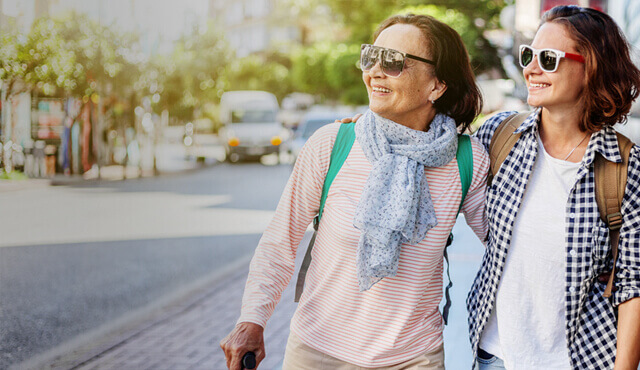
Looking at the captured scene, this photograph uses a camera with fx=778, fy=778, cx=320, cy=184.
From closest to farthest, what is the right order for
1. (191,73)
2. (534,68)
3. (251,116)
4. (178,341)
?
1. (534,68)
2. (178,341)
3. (251,116)
4. (191,73)

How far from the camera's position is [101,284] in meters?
8.08

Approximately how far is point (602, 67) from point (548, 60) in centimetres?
15

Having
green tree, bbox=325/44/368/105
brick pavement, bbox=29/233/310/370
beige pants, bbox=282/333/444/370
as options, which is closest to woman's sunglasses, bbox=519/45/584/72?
beige pants, bbox=282/333/444/370

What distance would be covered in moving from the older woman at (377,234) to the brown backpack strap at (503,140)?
0.19 feet

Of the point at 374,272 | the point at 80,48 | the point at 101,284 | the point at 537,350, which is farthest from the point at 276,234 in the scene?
the point at 80,48

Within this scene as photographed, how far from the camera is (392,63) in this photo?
2260 mm

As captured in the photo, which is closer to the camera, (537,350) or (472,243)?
(537,350)

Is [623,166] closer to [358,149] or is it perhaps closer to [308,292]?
[358,149]

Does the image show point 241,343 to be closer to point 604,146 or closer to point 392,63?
point 392,63

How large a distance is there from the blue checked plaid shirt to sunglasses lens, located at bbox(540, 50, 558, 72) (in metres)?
0.18

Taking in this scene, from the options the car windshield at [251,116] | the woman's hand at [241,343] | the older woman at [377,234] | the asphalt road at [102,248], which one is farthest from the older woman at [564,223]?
the car windshield at [251,116]

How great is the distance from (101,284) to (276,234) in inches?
249

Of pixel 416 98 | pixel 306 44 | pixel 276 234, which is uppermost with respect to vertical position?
pixel 306 44

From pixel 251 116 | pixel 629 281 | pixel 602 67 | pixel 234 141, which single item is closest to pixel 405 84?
pixel 602 67
